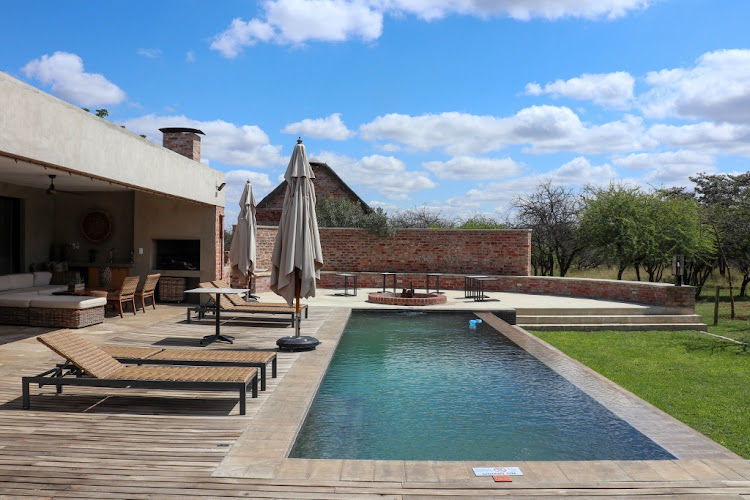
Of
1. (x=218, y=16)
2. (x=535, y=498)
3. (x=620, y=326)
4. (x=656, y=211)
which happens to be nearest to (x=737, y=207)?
(x=656, y=211)

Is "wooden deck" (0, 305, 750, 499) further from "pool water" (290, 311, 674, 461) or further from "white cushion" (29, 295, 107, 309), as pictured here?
"white cushion" (29, 295, 107, 309)

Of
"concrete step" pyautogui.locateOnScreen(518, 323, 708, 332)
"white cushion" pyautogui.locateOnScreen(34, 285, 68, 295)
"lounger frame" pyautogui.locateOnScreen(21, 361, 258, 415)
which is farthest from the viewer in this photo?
"concrete step" pyautogui.locateOnScreen(518, 323, 708, 332)

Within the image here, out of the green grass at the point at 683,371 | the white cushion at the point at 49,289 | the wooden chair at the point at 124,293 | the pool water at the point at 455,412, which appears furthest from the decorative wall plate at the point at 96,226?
the green grass at the point at 683,371

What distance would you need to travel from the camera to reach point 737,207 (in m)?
21.9

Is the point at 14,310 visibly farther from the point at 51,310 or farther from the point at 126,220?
the point at 126,220

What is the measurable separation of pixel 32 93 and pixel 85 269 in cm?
808

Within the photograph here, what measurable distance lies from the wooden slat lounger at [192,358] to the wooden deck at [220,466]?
44 cm

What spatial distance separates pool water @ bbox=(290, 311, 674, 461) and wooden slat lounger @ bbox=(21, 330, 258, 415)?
797mm

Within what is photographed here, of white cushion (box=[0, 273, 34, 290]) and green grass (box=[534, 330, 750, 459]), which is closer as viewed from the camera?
green grass (box=[534, 330, 750, 459])

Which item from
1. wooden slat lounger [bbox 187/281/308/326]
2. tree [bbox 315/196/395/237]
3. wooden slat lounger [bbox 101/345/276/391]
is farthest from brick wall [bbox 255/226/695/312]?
wooden slat lounger [bbox 101/345/276/391]

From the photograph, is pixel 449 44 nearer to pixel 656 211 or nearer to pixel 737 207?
pixel 656 211

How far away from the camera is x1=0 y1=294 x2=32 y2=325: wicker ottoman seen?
991cm

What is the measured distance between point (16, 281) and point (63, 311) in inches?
112

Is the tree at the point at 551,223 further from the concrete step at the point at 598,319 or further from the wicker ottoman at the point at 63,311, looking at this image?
the wicker ottoman at the point at 63,311
